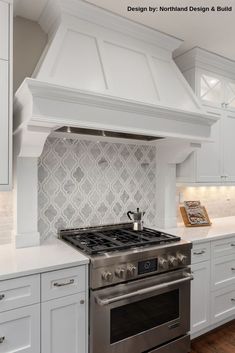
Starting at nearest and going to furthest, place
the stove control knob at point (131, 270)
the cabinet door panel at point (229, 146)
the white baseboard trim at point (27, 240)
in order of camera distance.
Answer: the stove control knob at point (131, 270), the white baseboard trim at point (27, 240), the cabinet door panel at point (229, 146)

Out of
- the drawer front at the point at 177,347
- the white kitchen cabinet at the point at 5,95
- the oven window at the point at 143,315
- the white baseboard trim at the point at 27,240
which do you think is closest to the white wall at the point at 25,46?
the white kitchen cabinet at the point at 5,95

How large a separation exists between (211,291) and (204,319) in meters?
0.24

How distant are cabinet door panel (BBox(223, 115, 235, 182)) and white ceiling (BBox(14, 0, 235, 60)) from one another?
768 millimetres

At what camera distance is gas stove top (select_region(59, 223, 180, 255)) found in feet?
6.24

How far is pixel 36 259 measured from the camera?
1.73 metres

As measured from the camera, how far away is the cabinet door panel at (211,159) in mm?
2744

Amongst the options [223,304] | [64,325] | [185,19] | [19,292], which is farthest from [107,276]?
[185,19]

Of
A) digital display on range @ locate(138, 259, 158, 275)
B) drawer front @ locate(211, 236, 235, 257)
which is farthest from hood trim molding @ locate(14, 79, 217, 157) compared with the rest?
drawer front @ locate(211, 236, 235, 257)

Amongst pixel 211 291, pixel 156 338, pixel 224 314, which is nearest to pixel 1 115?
pixel 156 338

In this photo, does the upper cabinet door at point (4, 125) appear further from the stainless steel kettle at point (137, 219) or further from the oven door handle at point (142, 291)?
the stainless steel kettle at point (137, 219)

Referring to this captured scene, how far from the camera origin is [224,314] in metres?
2.53

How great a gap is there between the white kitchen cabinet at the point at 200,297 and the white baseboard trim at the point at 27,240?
131 centimetres

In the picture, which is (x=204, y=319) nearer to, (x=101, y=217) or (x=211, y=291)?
(x=211, y=291)

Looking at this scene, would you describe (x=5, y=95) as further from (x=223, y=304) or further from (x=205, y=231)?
(x=223, y=304)
